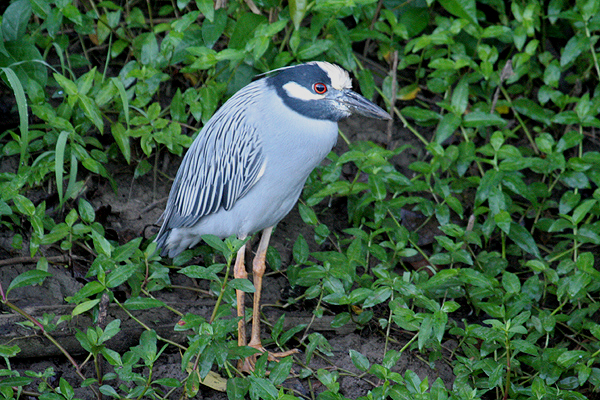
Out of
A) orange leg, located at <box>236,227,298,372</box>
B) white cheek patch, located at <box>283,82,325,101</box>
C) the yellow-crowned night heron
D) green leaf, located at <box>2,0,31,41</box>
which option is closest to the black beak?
the yellow-crowned night heron

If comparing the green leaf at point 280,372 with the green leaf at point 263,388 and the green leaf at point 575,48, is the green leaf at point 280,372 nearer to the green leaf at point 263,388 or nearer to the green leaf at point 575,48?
the green leaf at point 263,388

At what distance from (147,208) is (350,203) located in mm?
1203

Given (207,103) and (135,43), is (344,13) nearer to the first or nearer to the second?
(207,103)

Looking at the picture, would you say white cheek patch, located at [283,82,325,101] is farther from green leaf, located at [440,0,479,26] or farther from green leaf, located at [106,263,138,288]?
green leaf, located at [440,0,479,26]

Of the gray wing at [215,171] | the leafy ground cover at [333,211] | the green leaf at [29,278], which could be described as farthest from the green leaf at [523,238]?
the green leaf at [29,278]

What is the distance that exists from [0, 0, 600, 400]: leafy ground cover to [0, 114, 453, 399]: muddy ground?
0.5 inches

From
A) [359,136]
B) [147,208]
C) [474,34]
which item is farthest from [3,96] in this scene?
[474,34]

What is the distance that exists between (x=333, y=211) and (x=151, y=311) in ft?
4.32

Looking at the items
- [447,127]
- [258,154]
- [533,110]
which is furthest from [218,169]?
[533,110]

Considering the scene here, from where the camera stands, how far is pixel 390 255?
356 centimetres

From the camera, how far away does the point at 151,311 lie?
318 cm

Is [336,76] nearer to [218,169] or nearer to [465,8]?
[218,169]

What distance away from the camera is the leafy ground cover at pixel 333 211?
2.74 metres

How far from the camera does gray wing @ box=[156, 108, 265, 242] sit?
3.00m
